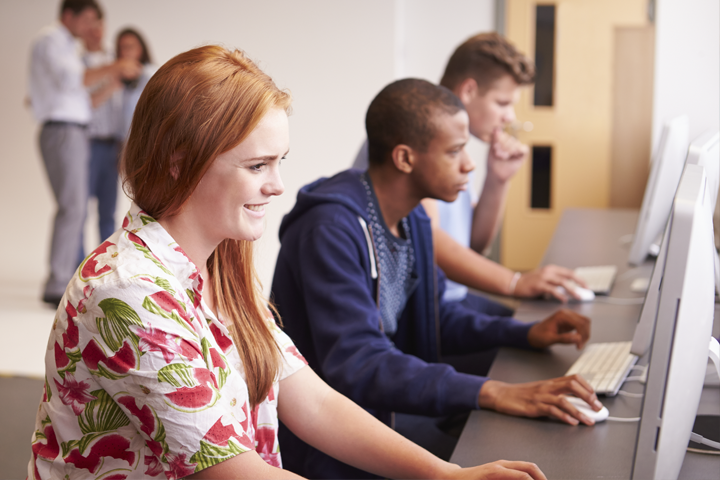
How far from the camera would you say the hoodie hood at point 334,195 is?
4.43 feet

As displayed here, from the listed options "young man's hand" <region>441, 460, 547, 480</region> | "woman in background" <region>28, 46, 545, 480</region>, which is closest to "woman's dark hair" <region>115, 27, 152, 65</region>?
"woman in background" <region>28, 46, 545, 480</region>

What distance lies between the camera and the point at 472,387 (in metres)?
1.12

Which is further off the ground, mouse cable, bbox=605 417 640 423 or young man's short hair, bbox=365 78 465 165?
young man's short hair, bbox=365 78 465 165

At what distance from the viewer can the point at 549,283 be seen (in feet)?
5.80

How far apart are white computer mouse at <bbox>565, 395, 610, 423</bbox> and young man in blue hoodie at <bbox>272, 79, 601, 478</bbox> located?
10mm

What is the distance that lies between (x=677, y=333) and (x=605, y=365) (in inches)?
22.5

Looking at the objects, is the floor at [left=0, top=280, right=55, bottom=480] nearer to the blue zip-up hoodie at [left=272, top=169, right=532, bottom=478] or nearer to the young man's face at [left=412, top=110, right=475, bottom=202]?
the blue zip-up hoodie at [left=272, top=169, right=532, bottom=478]

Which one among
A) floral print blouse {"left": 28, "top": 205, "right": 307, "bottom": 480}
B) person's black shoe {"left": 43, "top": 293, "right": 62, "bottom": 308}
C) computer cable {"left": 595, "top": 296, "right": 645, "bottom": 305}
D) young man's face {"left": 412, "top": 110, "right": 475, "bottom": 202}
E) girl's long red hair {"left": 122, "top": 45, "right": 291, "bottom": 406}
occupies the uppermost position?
girl's long red hair {"left": 122, "top": 45, "right": 291, "bottom": 406}

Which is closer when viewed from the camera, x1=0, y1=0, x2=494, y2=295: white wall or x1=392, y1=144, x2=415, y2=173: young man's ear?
x1=392, y1=144, x2=415, y2=173: young man's ear

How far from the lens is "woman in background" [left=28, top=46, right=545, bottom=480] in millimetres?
704

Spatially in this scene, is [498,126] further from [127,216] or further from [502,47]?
[127,216]

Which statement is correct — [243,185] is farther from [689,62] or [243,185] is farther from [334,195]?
[689,62]

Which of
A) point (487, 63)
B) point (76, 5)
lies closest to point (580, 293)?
point (487, 63)

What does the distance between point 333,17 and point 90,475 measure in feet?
13.2
